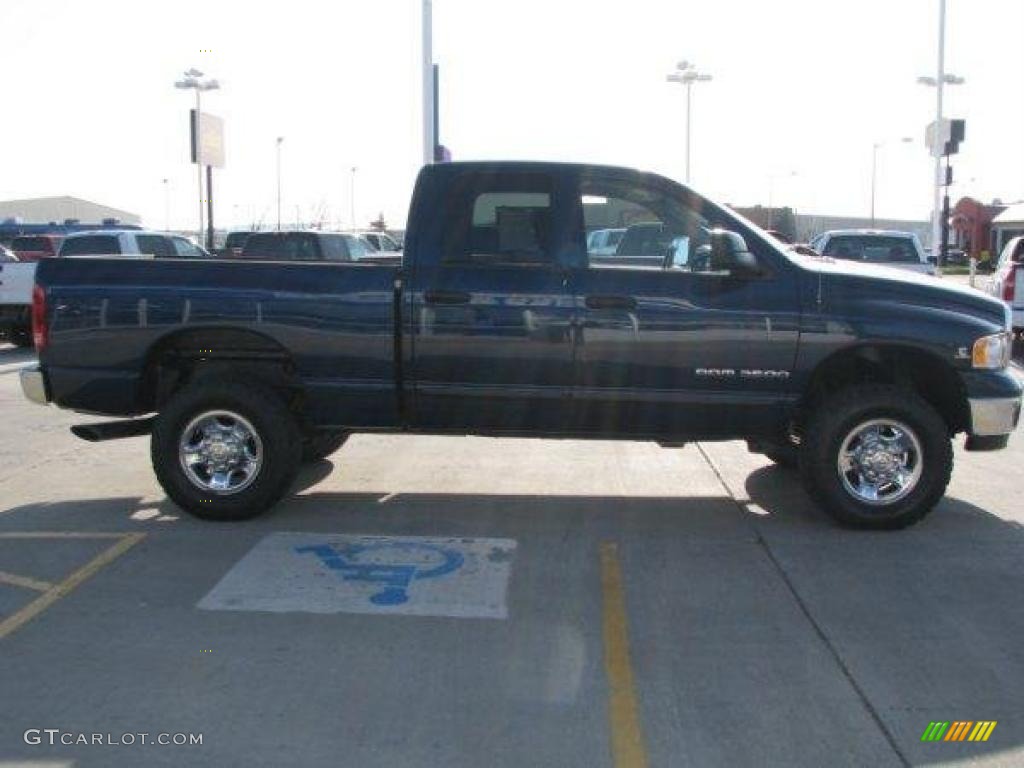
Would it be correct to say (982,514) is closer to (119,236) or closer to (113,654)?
(113,654)

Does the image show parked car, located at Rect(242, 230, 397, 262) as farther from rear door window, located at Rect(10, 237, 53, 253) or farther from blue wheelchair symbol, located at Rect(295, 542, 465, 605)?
blue wheelchair symbol, located at Rect(295, 542, 465, 605)

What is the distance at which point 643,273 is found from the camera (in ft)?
22.6

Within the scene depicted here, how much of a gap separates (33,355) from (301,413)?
45.5 feet

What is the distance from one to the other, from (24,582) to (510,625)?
260cm

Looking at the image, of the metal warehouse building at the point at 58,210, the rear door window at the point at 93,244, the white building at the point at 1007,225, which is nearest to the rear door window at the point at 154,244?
the rear door window at the point at 93,244

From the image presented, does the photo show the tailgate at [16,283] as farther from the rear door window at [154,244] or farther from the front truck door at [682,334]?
the front truck door at [682,334]

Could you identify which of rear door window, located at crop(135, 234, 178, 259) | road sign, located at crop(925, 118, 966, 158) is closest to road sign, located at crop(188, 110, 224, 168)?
rear door window, located at crop(135, 234, 178, 259)

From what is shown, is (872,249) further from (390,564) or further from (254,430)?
(390,564)

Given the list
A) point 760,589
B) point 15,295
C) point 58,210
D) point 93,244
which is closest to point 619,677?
point 760,589

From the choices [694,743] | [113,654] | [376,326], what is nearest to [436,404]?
[376,326]

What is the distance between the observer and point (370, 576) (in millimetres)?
6082

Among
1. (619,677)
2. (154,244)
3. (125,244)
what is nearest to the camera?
(619,677)

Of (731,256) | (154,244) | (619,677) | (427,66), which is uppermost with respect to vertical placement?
(427,66)

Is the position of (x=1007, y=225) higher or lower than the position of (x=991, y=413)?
higher
